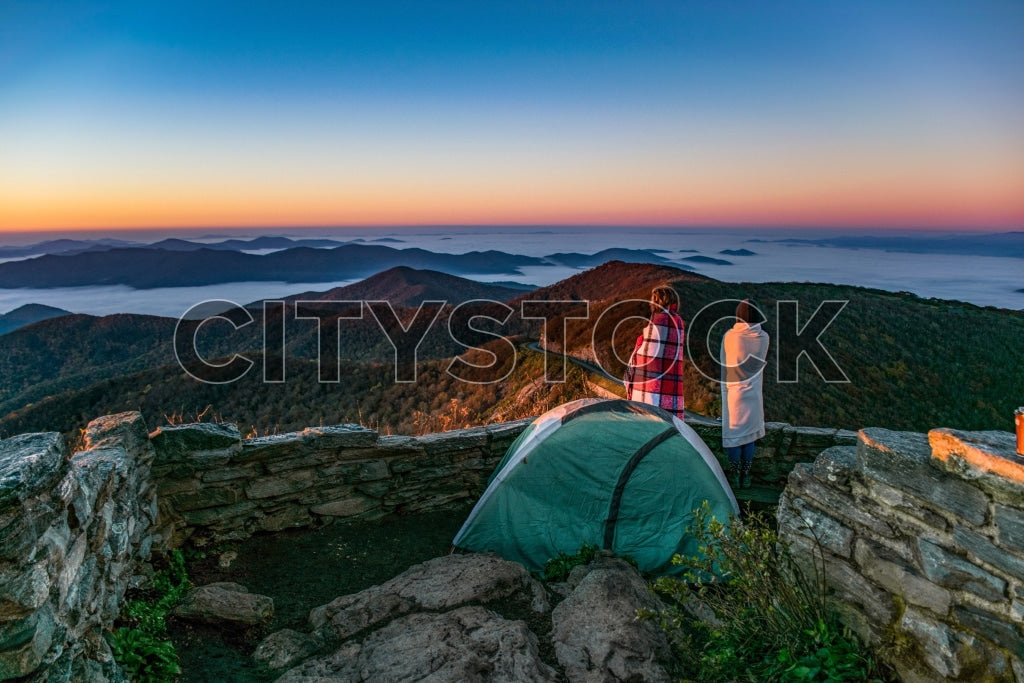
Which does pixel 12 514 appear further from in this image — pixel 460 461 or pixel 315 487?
pixel 460 461

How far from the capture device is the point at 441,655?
347cm

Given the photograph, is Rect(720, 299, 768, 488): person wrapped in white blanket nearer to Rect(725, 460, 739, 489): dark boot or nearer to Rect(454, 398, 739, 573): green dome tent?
Rect(725, 460, 739, 489): dark boot

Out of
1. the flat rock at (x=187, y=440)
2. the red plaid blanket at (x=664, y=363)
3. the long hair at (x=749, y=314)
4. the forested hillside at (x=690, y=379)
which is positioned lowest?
the forested hillside at (x=690, y=379)

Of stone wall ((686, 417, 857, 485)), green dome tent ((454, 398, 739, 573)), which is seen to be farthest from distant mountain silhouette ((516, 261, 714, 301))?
green dome tent ((454, 398, 739, 573))

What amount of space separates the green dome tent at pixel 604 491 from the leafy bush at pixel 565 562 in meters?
0.09

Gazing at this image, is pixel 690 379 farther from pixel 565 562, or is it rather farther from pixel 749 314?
pixel 565 562

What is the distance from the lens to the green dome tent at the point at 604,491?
16.8 ft

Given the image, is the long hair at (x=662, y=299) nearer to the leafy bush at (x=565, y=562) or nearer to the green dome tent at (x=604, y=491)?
the green dome tent at (x=604, y=491)

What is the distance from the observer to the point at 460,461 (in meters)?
6.32

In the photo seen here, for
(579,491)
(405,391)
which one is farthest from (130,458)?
(405,391)

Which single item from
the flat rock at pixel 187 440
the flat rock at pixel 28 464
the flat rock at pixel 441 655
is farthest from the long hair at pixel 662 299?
the flat rock at pixel 28 464

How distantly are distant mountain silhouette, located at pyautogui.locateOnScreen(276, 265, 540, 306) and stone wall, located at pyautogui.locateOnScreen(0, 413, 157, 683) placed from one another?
76.8 m

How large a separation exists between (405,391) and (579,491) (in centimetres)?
1828

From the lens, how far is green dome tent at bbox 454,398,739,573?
16.8ft
